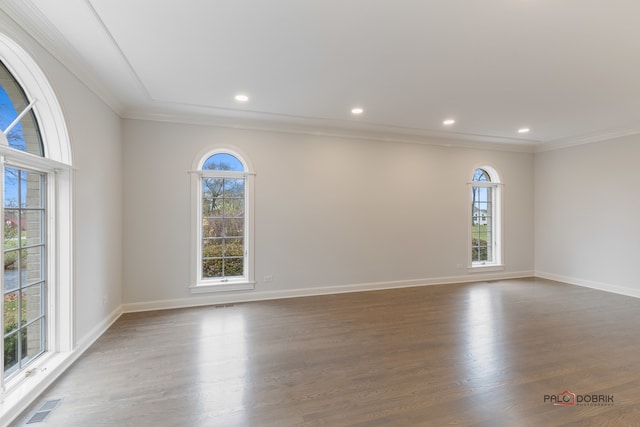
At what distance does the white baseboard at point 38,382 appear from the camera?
1946mm

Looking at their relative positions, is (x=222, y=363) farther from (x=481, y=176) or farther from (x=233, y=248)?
(x=481, y=176)

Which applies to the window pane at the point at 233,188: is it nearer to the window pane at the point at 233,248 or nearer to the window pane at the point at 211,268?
the window pane at the point at 233,248

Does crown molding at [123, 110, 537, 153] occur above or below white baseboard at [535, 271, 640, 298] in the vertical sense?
above

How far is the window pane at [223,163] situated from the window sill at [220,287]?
5.95ft

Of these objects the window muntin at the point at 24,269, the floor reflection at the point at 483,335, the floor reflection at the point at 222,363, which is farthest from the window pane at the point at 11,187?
the floor reflection at the point at 483,335

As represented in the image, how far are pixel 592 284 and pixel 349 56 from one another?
20.3ft

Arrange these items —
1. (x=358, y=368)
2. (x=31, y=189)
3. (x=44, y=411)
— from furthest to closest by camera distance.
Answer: (x=358, y=368)
(x=31, y=189)
(x=44, y=411)

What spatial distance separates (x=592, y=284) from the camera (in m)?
5.38

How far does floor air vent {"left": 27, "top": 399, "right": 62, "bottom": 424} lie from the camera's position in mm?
1954

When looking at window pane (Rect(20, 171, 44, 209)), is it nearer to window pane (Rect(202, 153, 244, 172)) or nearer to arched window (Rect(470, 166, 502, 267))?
window pane (Rect(202, 153, 244, 172))

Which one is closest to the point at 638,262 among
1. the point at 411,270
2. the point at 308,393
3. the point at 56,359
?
the point at 411,270

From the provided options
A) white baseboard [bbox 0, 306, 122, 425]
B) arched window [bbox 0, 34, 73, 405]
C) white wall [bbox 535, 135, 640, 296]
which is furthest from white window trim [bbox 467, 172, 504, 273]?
arched window [bbox 0, 34, 73, 405]
